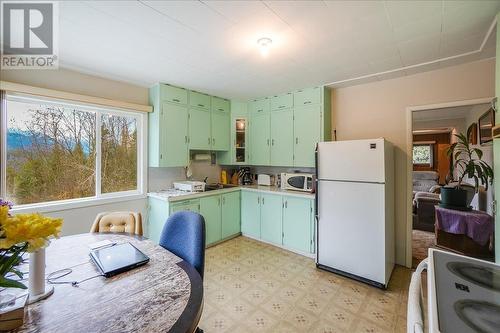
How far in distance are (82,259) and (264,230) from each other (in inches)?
104

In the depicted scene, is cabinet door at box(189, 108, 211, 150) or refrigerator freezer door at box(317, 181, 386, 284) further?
cabinet door at box(189, 108, 211, 150)

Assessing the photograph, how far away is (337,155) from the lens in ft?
8.80

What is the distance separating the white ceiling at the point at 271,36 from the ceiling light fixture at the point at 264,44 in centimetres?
5

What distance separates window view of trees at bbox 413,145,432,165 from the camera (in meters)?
7.21

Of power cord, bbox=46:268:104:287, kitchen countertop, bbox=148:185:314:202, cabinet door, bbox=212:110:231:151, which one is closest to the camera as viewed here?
power cord, bbox=46:268:104:287

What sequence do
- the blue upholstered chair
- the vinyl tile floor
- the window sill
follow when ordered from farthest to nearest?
the window sill < the vinyl tile floor < the blue upholstered chair

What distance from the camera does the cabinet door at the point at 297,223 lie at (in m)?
3.13

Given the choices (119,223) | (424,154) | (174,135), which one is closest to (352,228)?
(119,223)

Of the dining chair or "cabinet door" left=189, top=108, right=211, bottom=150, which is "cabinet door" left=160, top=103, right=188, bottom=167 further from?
the dining chair

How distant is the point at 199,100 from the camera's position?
365cm

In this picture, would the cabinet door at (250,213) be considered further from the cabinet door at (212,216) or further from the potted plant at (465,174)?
the potted plant at (465,174)

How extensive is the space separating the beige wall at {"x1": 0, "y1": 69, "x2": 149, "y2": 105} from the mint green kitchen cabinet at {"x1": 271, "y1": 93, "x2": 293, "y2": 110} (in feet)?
6.64

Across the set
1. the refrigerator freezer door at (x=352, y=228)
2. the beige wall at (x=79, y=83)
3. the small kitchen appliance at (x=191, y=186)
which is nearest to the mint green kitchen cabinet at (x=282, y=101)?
the refrigerator freezer door at (x=352, y=228)

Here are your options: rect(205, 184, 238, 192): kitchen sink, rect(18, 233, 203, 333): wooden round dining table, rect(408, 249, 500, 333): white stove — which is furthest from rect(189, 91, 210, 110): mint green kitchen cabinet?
rect(408, 249, 500, 333): white stove
